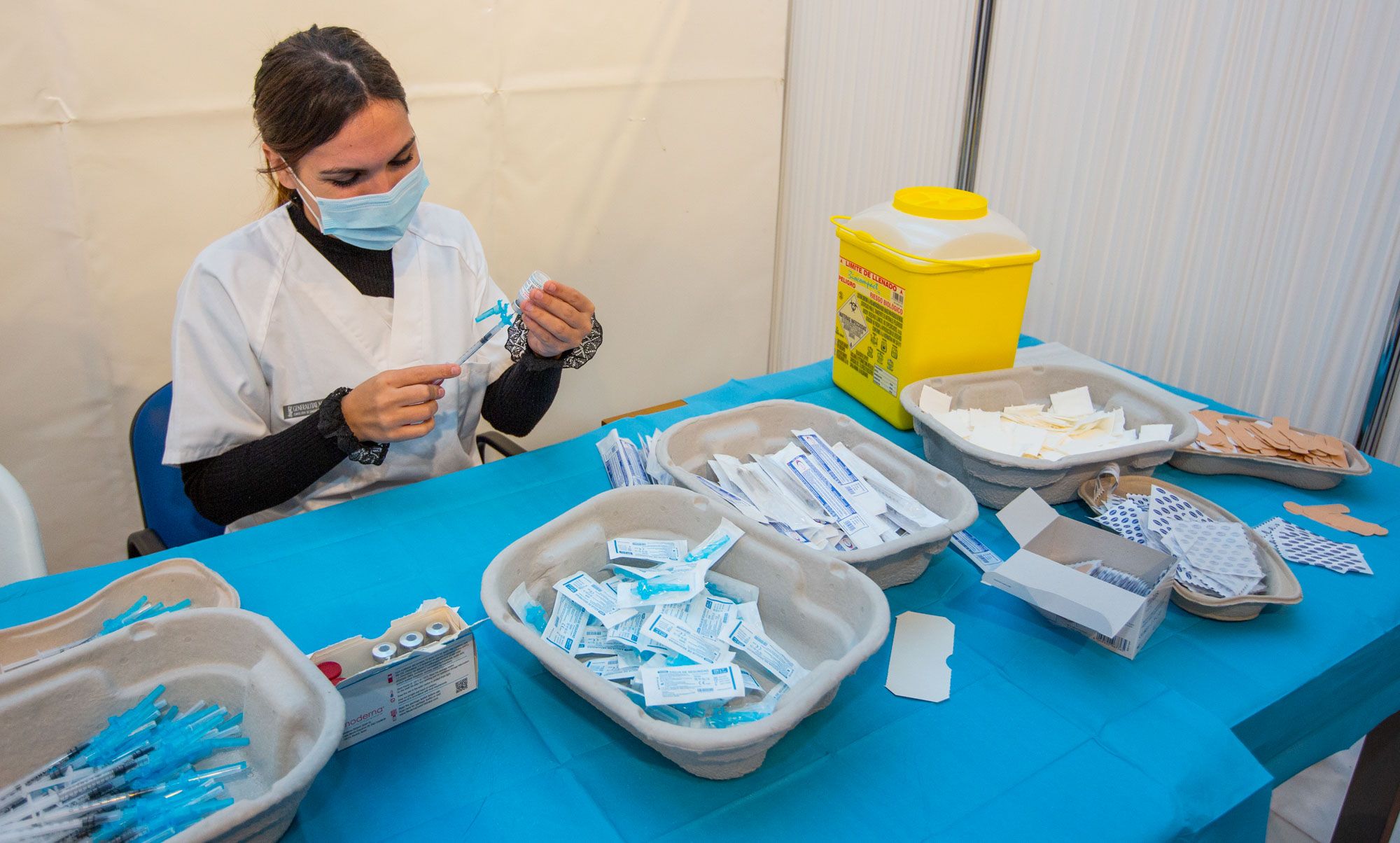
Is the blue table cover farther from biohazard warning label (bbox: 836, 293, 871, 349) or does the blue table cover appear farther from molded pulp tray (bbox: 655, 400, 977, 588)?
biohazard warning label (bbox: 836, 293, 871, 349)

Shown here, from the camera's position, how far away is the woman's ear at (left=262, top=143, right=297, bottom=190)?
58.1 inches

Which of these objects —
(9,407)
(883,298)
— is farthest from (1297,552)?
(9,407)

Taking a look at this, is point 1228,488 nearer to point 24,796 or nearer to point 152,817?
point 152,817

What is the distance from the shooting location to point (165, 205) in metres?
2.19

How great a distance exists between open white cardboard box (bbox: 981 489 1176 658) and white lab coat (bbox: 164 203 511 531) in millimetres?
1024

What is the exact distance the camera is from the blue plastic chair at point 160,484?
1.62m

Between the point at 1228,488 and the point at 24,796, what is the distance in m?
1.74

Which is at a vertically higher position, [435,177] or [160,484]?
[435,177]

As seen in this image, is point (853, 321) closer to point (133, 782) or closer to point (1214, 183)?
point (1214, 183)

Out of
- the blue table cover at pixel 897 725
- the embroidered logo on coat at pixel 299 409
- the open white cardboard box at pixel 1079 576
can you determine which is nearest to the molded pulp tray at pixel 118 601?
the blue table cover at pixel 897 725

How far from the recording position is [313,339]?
1.57 metres

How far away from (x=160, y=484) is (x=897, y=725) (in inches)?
54.7

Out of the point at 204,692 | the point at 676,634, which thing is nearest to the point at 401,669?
the point at 204,692

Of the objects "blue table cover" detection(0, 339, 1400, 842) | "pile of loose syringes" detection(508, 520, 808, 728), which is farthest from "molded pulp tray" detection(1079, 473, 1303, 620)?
"pile of loose syringes" detection(508, 520, 808, 728)
